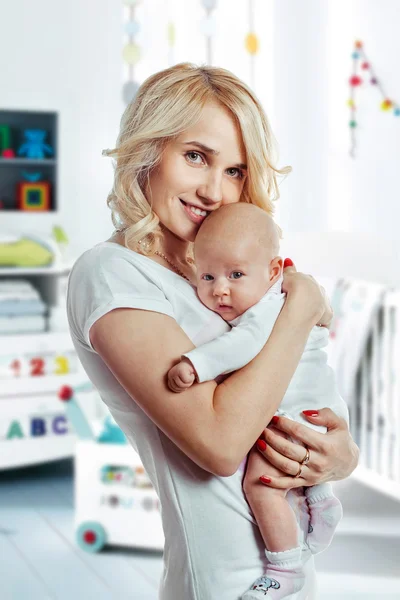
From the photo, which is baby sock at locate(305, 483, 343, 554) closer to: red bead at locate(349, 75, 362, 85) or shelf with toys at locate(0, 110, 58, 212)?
red bead at locate(349, 75, 362, 85)

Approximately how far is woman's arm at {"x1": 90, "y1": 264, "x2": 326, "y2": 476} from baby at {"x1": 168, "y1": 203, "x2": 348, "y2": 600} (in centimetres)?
3

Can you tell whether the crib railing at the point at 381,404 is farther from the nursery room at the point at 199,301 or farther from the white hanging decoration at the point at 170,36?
the white hanging decoration at the point at 170,36

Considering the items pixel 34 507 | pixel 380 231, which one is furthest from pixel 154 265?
pixel 380 231

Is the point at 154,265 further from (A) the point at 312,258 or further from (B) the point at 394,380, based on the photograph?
(A) the point at 312,258

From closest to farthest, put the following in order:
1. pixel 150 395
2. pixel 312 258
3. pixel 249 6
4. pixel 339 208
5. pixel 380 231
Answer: pixel 150 395, pixel 312 258, pixel 380 231, pixel 339 208, pixel 249 6

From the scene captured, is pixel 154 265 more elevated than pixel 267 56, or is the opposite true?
pixel 267 56

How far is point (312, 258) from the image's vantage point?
3303 millimetres

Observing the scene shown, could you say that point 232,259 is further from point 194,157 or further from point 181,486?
point 181,486

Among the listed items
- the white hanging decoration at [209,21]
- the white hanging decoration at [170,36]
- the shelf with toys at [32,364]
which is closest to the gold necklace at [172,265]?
the shelf with toys at [32,364]

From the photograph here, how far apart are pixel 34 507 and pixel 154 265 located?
100.0 inches

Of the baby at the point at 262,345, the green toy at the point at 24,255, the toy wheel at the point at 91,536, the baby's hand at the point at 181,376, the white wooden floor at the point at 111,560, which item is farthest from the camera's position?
the green toy at the point at 24,255

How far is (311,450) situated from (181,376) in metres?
0.26

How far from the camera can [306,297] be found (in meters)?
1.09

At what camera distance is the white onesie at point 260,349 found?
3.12 feet
